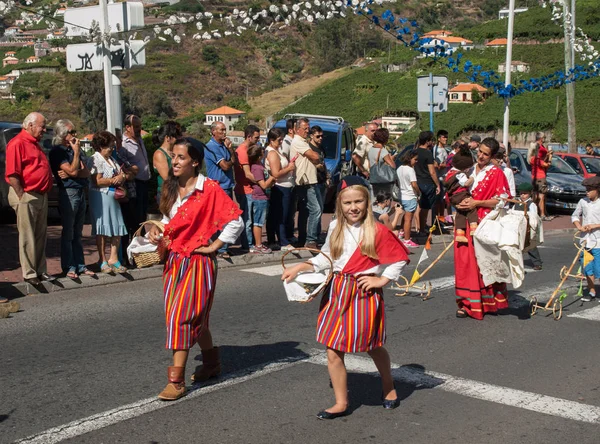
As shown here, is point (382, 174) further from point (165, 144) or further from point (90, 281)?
point (90, 281)

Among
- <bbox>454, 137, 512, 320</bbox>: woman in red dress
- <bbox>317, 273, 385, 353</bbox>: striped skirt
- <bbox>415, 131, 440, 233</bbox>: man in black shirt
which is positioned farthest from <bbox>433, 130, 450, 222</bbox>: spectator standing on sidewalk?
<bbox>317, 273, 385, 353</bbox>: striped skirt

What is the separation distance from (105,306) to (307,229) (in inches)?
205

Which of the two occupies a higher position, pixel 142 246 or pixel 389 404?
pixel 142 246

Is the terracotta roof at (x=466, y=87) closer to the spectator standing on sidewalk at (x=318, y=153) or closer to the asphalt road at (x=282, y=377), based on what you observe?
the spectator standing on sidewalk at (x=318, y=153)

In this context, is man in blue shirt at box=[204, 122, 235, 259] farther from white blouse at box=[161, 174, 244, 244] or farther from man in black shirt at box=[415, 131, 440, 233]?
white blouse at box=[161, 174, 244, 244]

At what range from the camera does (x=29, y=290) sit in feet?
32.0

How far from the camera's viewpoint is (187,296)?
602 centimetres

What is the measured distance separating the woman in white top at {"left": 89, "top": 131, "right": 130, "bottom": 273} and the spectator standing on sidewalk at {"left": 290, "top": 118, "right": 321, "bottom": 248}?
3.31 metres

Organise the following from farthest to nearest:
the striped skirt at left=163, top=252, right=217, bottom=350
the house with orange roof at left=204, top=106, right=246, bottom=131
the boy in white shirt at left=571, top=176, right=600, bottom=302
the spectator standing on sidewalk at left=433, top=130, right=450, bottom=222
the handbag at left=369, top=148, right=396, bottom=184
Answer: the house with orange roof at left=204, top=106, right=246, bottom=131
the spectator standing on sidewalk at left=433, top=130, right=450, bottom=222
the handbag at left=369, top=148, right=396, bottom=184
the boy in white shirt at left=571, top=176, right=600, bottom=302
the striped skirt at left=163, top=252, right=217, bottom=350

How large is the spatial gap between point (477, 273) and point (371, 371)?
253 cm

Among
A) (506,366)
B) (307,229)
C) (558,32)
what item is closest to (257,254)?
(307,229)

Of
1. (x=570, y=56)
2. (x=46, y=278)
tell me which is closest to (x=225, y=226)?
(x=46, y=278)

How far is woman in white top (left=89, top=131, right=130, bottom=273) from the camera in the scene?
10312mm

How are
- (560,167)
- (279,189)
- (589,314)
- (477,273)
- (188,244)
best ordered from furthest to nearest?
(560,167)
(279,189)
(589,314)
(477,273)
(188,244)
